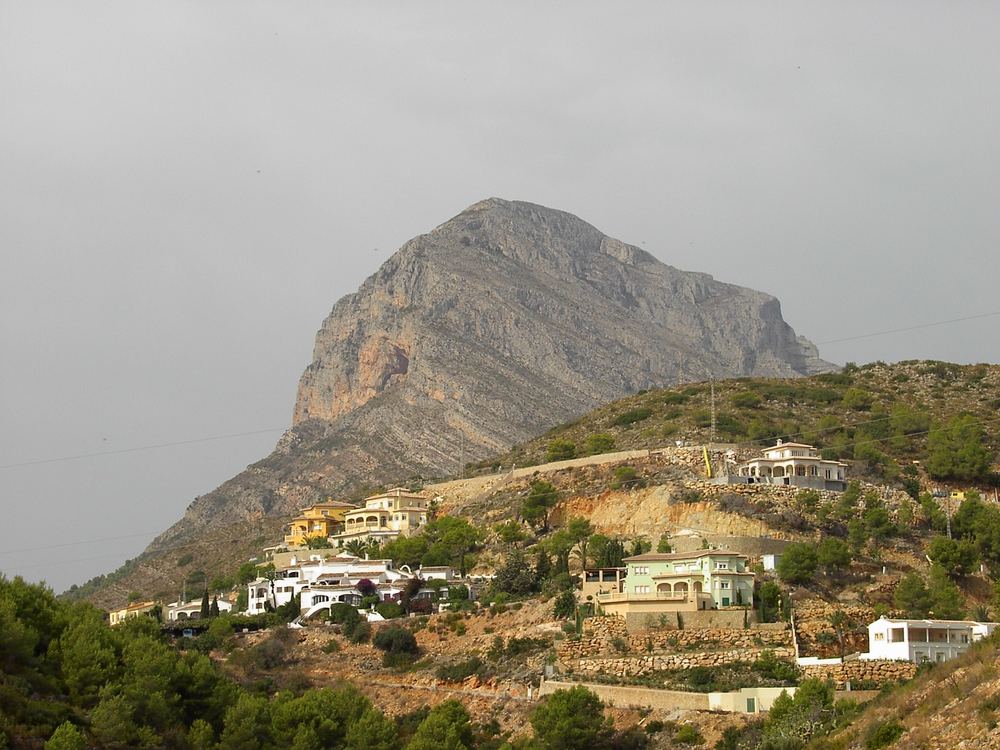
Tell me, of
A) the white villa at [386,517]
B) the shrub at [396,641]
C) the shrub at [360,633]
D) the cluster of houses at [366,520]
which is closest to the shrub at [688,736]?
the shrub at [396,641]

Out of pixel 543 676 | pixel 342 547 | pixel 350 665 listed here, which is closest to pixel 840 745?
pixel 543 676

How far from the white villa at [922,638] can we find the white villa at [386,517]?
122ft

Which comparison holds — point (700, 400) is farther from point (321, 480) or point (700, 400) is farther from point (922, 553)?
point (321, 480)

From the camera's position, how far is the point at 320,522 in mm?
98312

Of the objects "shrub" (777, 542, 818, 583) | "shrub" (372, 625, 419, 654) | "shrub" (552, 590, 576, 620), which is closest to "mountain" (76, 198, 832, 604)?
"shrub" (372, 625, 419, 654)

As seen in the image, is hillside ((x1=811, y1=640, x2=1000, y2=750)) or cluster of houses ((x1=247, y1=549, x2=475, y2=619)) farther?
cluster of houses ((x1=247, y1=549, x2=475, y2=619))

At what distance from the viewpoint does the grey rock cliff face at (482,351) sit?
137 m

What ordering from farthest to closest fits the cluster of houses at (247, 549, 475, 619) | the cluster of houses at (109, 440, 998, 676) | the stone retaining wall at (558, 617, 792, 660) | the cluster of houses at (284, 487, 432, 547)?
the cluster of houses at (284, 487, 432, 547) < the cluster of houses at (247, 549, 475, 619) < the stone retaining wall at (558, 617, 792, 660) < the cluster of houses at (109, 440, 998, 676)

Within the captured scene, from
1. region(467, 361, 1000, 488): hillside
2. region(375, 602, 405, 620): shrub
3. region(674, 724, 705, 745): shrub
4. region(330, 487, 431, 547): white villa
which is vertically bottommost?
region(674, 724, 705, 745): shrub

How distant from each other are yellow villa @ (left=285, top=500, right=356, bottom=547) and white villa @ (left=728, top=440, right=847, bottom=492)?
29.8 meters

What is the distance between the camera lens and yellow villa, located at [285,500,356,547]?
97.1 meters

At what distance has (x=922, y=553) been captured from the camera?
222ft

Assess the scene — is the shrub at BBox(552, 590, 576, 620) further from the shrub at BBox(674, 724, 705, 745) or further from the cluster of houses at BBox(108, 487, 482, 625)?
the shrub at BBox(674, 724, 705, 745)

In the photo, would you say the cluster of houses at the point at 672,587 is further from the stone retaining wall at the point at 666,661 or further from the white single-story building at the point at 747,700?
the white single-story building at the point at 747,700
